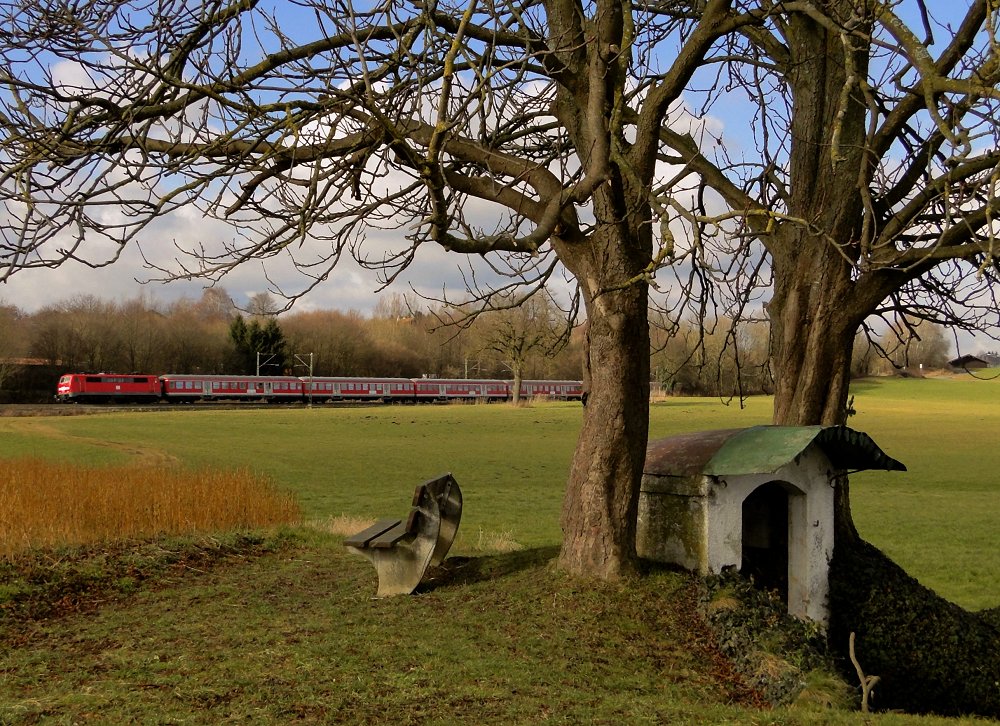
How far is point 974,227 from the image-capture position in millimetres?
7363

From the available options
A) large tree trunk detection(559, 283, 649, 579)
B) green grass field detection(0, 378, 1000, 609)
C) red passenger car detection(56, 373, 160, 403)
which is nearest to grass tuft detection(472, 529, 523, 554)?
green grass field detection(0, 378, 1000, 609)

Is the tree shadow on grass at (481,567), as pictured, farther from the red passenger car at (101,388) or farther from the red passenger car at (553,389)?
the red passenger car at (553,389)

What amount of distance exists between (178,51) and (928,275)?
8.18 meters

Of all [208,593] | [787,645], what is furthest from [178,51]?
[787,645]

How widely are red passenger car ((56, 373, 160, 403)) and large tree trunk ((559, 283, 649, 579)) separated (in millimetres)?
67382

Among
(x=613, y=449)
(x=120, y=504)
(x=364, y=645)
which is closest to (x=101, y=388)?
(x=120, y=504)

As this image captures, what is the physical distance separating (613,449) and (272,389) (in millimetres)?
70857

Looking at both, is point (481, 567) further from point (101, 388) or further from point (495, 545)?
point (101, 388)

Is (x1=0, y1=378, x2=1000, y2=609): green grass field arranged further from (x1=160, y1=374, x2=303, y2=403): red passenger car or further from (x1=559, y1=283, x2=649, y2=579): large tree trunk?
(x1=160, y1=374, x2=303, y2=403): red passenger car

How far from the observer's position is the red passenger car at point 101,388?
67.1 m

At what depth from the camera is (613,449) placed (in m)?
7.64

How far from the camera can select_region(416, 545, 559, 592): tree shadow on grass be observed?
319 inches

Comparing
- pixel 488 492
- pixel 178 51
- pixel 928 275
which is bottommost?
pixel 488 492

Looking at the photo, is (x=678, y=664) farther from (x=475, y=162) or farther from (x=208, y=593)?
(x=475, y=162)
